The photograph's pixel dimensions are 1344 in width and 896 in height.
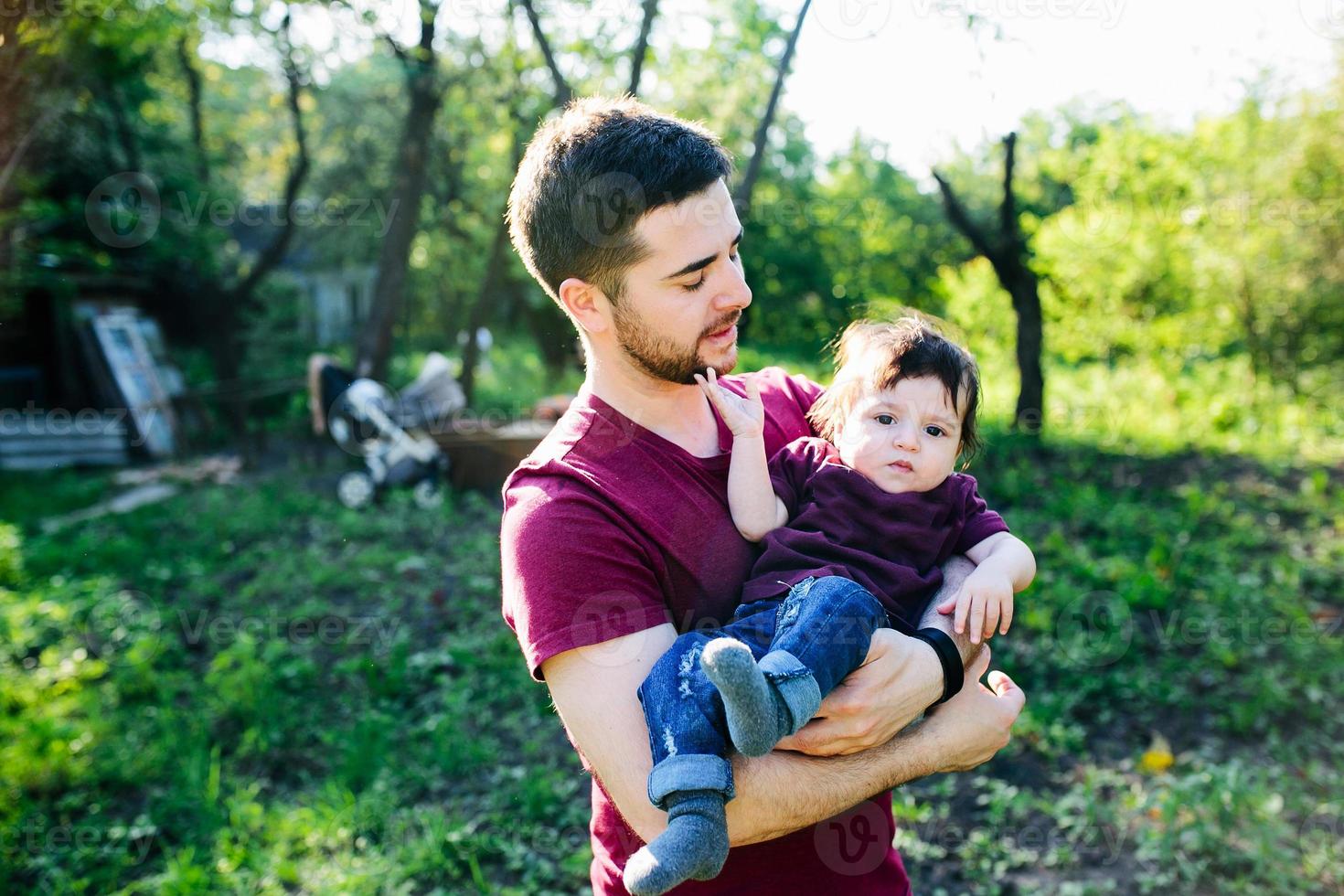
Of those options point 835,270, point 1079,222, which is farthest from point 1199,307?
point 835,270

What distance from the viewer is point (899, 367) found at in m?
1.87

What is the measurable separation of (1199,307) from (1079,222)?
1.51 m

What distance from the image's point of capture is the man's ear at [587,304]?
176 centimetres

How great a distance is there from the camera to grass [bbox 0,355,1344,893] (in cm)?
348

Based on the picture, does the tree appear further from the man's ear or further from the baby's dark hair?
the man's ear

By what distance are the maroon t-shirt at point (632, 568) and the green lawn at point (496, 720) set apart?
1.89 metres

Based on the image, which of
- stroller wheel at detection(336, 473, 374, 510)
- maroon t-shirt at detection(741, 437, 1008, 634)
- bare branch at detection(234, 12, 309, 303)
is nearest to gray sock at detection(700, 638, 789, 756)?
maroon t-shirt at detection(741, 437, 1008, 634)

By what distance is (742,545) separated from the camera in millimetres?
1772

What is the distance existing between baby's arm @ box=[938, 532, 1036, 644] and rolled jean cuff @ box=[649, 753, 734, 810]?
0.56 metres

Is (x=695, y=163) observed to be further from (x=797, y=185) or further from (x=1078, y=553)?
(x=797, y=185)

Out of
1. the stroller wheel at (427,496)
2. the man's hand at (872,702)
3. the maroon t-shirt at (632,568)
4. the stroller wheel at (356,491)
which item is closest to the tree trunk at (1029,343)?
the stroller wheel at (427,496)

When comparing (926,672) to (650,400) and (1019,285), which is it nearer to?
(650,400)

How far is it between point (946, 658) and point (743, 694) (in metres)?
0.47

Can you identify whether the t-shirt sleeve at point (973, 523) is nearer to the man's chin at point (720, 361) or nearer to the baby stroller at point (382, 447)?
the man's chin at point (720, 361)
